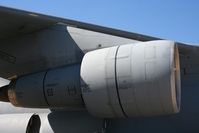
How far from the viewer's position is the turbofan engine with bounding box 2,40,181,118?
409 cm

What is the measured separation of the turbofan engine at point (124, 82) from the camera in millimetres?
4090

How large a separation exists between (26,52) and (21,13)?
703 mm

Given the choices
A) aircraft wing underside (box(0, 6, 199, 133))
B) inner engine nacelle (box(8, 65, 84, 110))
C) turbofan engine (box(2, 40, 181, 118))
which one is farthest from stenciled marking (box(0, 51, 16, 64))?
turbofan engine (box(2, 40, 181, 118))

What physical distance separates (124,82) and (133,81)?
0.12 metres

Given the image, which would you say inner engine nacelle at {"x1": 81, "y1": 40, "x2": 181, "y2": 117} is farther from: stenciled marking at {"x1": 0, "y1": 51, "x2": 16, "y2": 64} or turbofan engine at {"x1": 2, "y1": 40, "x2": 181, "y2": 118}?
stenciled marking at {"x1": 0, "y1": 51, "x2": 16, "y2": 64}

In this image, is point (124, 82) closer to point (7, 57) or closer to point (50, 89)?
point (50, 89)

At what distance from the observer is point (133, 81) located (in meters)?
4.15

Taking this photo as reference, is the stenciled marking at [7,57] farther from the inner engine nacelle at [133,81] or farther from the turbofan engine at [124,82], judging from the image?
the inner engine nacelle at [133,81]

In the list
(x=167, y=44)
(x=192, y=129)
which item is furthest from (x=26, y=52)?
(x=192, y=129)

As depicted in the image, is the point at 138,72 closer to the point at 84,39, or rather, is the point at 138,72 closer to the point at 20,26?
the point at 84,39

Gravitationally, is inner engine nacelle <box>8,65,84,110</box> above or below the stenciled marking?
below

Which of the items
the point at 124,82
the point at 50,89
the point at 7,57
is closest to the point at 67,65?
the point at 50,89

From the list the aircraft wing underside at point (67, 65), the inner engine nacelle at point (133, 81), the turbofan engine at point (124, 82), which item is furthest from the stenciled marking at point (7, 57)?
the inner engine nacelle at point (133, 81)

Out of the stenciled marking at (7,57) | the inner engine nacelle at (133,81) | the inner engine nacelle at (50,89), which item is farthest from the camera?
the stenciled marking at (7,57)
